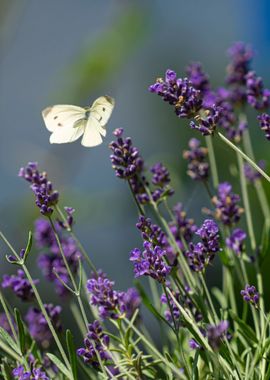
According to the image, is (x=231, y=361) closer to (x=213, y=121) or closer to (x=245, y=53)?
(x=213, y=121)

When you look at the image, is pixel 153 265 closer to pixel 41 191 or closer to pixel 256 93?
pixel 41 191

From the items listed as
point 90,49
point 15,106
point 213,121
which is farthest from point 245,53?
point 15,106

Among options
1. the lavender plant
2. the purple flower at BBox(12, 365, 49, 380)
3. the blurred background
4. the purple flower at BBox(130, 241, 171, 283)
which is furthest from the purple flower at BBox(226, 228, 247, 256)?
the blurred background

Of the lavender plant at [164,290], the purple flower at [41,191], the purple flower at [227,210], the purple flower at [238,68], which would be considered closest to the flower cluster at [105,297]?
the lavender plant at [164,290]

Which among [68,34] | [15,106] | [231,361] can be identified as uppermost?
[68,34]

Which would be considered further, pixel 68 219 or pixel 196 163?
pixel 196 163

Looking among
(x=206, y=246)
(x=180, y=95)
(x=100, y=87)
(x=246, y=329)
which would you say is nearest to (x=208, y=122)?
(x=180, y=95)
